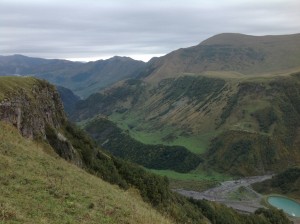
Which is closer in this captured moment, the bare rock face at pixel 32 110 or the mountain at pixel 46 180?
the mountain at pixel 46 180

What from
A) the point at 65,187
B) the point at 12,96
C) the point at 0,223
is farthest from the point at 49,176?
the point at 12,96

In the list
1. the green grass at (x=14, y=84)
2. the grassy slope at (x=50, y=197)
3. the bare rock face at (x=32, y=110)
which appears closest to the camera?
the grassy slope at (x=50, y=197)

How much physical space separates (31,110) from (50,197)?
47071 millimetres

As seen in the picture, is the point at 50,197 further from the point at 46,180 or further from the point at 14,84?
the point at 14,84

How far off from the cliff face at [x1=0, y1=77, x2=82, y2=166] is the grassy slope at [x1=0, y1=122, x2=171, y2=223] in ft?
72.7

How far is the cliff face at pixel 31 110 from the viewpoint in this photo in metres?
66.9

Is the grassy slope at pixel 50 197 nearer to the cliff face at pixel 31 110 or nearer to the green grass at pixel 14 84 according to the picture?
the cliff face at pixel 31 110

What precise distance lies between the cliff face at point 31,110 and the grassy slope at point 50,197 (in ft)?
72.7

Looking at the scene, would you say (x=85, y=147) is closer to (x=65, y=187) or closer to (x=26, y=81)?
(x=26, y=81)

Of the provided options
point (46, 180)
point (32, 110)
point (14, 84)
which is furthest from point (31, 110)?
point (46, 180)

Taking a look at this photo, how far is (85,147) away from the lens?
94062 millimetres

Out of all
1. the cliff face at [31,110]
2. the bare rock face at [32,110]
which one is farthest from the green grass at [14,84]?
the bare rock face at [32,110]

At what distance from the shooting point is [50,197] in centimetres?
3225

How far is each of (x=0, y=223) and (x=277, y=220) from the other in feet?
511
